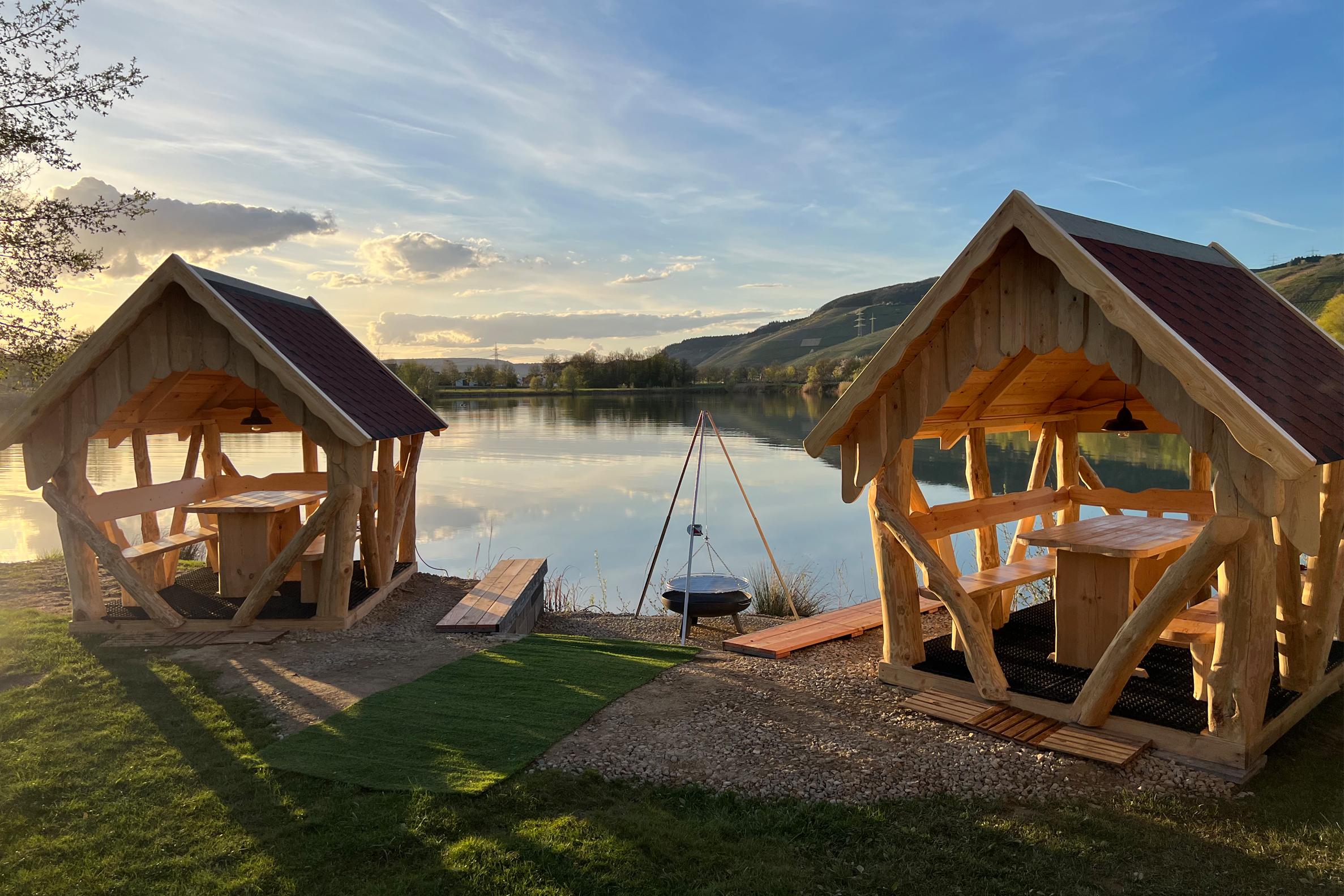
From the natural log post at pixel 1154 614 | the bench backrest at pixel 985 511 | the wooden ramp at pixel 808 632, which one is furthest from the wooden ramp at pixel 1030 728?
the wooden ramp at pixel 808 632

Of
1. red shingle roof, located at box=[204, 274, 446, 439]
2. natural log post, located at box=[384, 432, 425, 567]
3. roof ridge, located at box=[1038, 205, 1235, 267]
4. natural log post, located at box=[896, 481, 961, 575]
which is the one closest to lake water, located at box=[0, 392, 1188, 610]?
natural log post, located at box=[384, 432, 425, 567]

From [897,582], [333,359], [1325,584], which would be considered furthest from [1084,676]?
[333,359]

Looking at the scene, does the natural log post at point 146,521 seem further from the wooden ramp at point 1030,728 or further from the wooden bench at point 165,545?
the wooden ramp at point 1030,728

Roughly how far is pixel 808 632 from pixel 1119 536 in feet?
9.05

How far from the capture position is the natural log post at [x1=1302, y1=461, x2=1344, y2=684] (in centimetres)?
623

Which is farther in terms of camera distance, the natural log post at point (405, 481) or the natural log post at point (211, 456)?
the natural log post at point (211, 456)

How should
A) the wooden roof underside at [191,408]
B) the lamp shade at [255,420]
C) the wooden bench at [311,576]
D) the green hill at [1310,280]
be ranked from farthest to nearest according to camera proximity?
the green hill at [1310,280], the lamp shade at [255,420], the wooden roof underside at [191,408], the wooden bench at [311,576]

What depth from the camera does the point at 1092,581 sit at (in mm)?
6637

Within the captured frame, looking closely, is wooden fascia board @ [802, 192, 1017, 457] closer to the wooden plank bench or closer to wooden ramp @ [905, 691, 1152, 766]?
the wooden plank bench

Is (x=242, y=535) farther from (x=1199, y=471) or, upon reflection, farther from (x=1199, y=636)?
(x=1199, y=471)

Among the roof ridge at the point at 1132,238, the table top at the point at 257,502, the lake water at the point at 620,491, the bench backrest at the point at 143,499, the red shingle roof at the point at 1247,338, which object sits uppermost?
the roof ridge at the point at 1132,238

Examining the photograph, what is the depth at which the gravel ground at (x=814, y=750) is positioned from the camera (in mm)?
4867

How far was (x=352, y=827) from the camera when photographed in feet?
14.1

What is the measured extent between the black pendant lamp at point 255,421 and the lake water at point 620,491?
314 cm
